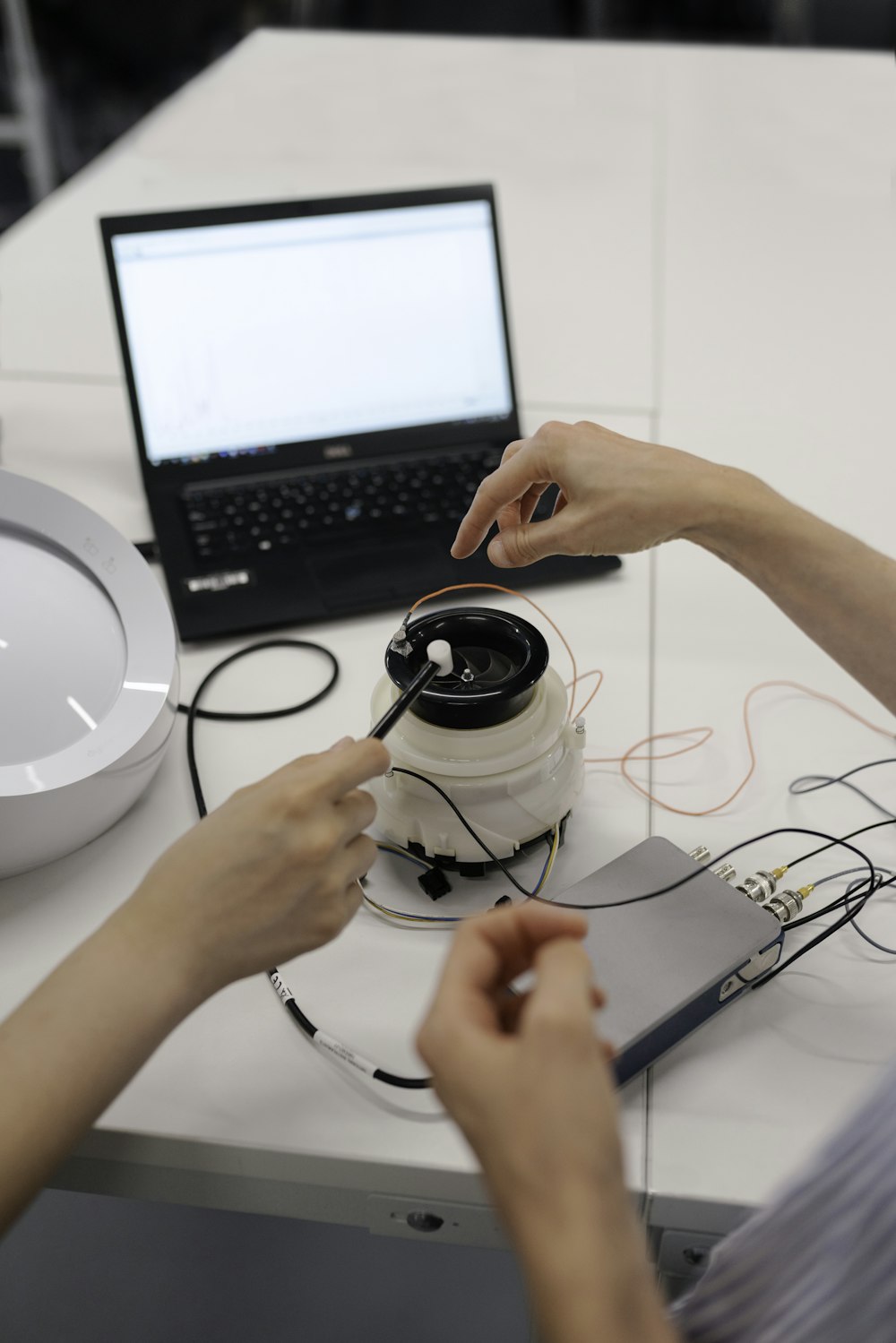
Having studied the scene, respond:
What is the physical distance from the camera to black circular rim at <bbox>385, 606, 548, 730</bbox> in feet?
2.27

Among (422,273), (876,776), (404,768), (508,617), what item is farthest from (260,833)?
(422,273)

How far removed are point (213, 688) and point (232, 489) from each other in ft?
0.80

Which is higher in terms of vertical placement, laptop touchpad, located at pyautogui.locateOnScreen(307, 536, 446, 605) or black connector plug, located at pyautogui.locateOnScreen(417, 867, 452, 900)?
laptop touchpad, located at pyautogui.locateOnScreen(307, 536, 446, 605)

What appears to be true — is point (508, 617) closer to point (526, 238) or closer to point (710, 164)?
point (526, 238)

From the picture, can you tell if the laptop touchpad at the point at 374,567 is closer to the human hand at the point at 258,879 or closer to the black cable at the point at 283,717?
the black cable at the point at 283,717

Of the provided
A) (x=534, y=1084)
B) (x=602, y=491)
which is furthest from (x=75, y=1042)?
(x=602, y=491)

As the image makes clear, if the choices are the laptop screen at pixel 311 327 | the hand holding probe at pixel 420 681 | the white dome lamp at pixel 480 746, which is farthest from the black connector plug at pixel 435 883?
the laptop screen at pixel 311 327

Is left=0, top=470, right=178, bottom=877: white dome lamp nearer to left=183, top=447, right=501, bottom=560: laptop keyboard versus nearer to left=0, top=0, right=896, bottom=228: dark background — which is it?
left=183, top=447, right=501, bottom=560: laptop keyboard

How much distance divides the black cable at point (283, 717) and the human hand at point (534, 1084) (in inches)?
5.7

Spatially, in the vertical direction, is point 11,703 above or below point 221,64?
below

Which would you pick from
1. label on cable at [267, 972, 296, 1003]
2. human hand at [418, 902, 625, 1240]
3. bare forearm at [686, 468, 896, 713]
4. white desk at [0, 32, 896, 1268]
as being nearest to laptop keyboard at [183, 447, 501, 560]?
white desk at [0, 32, 896, 1268]

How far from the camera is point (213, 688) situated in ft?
3.01

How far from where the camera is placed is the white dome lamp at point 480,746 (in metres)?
0.70

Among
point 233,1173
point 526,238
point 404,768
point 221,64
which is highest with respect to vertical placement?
point 221,64
